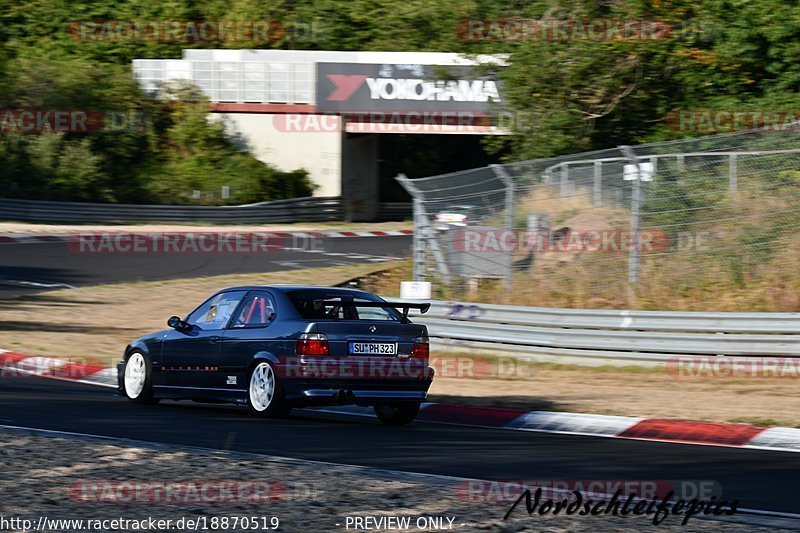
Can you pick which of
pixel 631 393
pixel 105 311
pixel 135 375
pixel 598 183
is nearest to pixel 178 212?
pixel 105 311

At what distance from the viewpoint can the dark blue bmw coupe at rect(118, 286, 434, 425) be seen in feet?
35.1

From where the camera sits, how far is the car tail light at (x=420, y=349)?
36.6 ft

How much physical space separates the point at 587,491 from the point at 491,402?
603 centimetres

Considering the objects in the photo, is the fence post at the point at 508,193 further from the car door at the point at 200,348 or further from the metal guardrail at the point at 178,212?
the metal guardrail at the point at 178,212

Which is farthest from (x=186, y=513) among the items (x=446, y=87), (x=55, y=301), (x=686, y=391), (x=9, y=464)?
(x=446, y=87)

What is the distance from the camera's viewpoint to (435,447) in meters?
9.27

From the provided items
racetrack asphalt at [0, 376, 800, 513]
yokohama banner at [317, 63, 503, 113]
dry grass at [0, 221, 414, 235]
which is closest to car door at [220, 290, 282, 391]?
racetrack asphalt at [0, 376, 800, 513]

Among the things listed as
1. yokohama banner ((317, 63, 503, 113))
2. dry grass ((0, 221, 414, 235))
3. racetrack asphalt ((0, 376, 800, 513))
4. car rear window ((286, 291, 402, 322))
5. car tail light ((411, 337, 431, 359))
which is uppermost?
yokohama banner ((317, 63, 503, 113))

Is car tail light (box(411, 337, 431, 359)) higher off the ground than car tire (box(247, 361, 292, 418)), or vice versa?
car tail light (box(411, 337, 431, 359))

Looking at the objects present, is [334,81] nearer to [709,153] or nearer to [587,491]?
[709,153]

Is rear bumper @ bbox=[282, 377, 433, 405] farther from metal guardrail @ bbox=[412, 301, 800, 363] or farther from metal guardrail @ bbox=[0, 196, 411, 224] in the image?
metal guardrail @ bbox=[0, 196, 411, 224]

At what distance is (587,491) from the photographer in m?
7.11

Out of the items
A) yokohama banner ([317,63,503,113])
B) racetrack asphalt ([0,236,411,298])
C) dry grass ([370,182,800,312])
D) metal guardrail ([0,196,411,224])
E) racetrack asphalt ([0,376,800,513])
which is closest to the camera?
racetrack asphalt ([0,376,800,513])

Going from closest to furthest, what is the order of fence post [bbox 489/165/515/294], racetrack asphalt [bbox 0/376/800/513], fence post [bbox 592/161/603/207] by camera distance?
racetrack asphalt [bbox 0/376/800/513] → fence post [bbox 592/161/603/207] → fence post [bbox 489/165/515/294]
